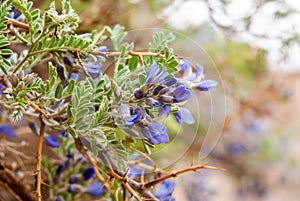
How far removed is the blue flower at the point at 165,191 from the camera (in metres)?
0.51

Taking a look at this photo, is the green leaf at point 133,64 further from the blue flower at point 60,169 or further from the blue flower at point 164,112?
the blue flower at point 60,169

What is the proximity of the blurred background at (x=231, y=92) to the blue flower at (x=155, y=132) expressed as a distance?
0.08 meters

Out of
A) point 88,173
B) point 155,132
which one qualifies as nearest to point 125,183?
point 155,132

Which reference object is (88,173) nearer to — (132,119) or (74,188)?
(74,188)

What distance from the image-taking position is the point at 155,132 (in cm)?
40

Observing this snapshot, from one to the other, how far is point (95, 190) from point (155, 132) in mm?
186

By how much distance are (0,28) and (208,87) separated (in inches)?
7.1

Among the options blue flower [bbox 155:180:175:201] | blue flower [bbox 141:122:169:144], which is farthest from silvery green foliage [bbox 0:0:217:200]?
blue flower [bbox 155:180:175:201]

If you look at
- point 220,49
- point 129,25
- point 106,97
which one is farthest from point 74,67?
point 220,49

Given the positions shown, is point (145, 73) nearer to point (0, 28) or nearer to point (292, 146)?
point (0, 28)

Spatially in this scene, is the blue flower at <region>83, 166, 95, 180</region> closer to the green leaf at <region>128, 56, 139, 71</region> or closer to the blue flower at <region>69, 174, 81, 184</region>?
the blue flower at <region>69, 174, 81, 184</region>

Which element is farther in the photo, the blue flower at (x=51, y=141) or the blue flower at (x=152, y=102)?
the blue flower at (x=51, y=141)

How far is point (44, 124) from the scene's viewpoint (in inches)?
17.1

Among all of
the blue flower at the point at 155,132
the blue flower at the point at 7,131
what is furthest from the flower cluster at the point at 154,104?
the blue flower at the point at 7,131
